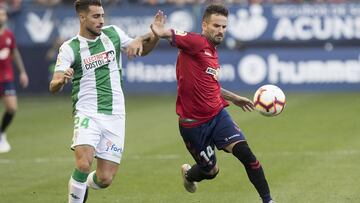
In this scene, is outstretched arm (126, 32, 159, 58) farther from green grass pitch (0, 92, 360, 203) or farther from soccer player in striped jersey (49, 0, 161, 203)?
green grass pitch (0, 92, 360, 203)

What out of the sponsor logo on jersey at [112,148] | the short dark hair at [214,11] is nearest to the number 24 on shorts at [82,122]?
the sponsor logo on jersey at [112,148]

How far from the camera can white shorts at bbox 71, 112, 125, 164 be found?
405 inches

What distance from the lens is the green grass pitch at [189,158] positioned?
12.3 metres

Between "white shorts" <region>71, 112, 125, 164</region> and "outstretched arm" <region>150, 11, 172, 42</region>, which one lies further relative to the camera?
"white shorts" <region>71, 112, 125, 164</region>

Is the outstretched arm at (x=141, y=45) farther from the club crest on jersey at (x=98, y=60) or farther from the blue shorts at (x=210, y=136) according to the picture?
the blue shorts at (x=210, y=136)

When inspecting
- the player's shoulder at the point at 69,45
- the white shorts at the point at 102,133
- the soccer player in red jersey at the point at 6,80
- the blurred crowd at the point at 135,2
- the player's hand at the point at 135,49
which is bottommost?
the blurred crowd at the point at 135,2

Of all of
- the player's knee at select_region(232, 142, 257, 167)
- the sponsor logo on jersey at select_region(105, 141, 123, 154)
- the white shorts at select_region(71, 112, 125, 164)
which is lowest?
the player's knee at select_region(232, 142, 257, 167)

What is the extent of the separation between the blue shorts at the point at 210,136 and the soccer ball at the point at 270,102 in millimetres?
430

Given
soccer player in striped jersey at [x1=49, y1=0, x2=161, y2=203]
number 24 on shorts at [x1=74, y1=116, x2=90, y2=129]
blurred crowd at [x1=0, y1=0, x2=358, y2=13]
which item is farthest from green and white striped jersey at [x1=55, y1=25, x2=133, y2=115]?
blurred crowd at [x1=0, y1=0, x2=358, y2=13]

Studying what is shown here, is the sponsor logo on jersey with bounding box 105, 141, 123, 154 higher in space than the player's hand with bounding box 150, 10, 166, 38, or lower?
lower

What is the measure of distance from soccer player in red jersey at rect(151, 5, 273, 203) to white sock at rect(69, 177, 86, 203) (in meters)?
1.63

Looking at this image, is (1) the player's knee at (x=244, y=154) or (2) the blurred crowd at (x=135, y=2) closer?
(1) the player's knee at (x=244, y=154)

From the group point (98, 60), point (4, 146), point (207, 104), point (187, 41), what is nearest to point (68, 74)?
point (98, 60)

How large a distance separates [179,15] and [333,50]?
4.54 meters
